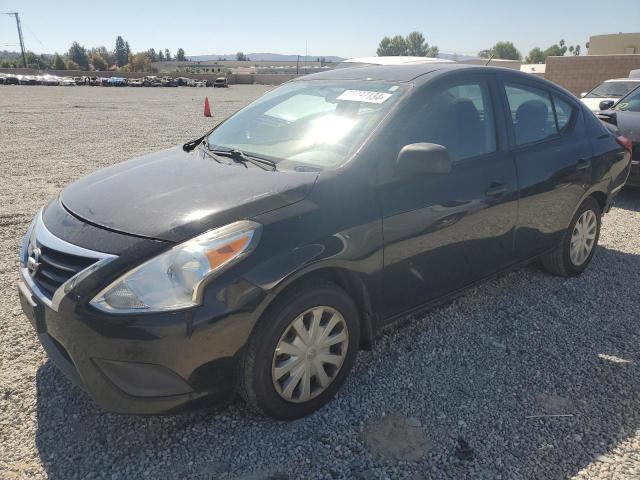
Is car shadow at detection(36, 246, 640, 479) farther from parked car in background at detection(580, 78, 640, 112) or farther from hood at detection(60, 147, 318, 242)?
parked car in background at detection(580, 78, 640, 112)

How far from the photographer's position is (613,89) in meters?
12.0

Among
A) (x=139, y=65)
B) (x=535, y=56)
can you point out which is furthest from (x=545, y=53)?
(x=139, y=65)

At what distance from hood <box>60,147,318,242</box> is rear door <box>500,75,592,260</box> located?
69.4 inches

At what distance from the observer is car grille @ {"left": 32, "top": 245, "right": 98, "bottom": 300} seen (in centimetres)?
231

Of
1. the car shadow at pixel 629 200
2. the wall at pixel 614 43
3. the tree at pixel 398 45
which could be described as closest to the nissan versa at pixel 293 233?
the car shadow at pixel 629 200

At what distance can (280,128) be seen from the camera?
3.38m

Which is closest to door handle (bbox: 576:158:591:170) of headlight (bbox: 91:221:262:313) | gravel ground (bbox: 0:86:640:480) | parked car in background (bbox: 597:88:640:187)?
gravel ground (bbox: 0:86:640:480)

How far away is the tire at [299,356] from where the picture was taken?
7.75 ft

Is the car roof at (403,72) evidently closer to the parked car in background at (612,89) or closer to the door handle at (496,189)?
the door handle at (496,189)

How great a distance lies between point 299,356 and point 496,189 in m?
1.77

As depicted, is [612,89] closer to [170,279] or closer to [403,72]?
[403,72]

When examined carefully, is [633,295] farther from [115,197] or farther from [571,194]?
[115,197]

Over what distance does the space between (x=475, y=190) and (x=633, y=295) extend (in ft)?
6.44

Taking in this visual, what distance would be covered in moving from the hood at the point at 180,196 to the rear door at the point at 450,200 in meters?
0.58
